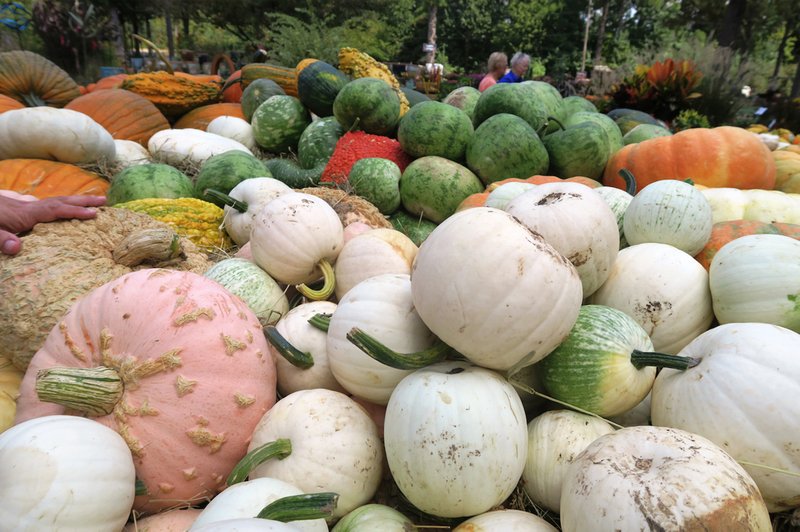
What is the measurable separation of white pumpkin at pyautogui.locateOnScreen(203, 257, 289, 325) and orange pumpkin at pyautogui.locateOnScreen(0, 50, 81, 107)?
542 cm

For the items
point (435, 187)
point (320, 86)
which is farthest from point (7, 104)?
point (435, 187)

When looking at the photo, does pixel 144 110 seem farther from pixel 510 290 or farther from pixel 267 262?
pixel 510 290

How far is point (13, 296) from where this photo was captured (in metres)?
1.72

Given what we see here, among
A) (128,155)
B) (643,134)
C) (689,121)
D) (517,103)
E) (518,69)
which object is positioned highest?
(518,69)

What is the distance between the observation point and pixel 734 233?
2.08 metres

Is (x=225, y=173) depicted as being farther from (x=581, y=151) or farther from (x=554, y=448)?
(x=554, y=448)

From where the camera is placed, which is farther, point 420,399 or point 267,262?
point 267,262

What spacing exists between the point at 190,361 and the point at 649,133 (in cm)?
444

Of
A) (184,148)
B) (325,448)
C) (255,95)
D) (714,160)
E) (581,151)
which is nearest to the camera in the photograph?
(325,448)

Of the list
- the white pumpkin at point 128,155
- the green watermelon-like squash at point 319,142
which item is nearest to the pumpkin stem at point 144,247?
the green watermelon-like squash at point 319,142

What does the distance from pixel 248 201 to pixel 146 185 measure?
120cm

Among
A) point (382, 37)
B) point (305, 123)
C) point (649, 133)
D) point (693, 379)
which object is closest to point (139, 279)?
point (693, 379)

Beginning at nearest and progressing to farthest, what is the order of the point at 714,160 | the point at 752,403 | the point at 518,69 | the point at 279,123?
the point at 752,403, the point at 714,160, the point at 279,123, the point at 518,69

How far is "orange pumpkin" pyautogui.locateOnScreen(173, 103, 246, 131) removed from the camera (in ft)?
19.4
